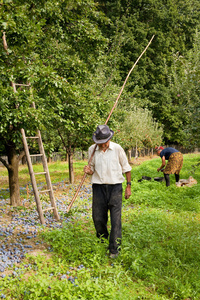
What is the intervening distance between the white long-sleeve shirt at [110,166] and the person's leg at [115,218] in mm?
182

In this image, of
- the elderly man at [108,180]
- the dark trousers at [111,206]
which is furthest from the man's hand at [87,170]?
the dark trousers at [111,206]

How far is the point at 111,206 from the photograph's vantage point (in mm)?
5512

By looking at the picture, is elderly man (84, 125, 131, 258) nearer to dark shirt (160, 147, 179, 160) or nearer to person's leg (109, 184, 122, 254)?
person's leg (109, 184, 122, 254)

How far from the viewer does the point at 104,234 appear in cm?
596

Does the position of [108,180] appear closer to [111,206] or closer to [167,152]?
[111,206]

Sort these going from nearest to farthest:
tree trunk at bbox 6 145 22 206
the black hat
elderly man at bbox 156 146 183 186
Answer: the black hat < tree trunk at bbox 6 145 22 206 < elderly man at bbox 156 146 183 186

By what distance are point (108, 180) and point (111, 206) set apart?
48 cm

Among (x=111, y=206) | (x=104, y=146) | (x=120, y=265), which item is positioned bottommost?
(x=120, y=265)

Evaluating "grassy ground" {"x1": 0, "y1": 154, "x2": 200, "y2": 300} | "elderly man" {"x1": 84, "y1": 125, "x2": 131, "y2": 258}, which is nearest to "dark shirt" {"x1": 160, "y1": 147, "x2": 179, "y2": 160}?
"grassy ground" {"x1": 0, "y1": 154, "x2": 200, "y2": 300}

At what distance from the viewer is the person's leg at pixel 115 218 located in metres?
5.42

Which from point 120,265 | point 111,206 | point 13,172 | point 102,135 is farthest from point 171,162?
point 120,265

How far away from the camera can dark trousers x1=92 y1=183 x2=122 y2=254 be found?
5.44 metres

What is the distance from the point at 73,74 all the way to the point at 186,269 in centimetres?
682

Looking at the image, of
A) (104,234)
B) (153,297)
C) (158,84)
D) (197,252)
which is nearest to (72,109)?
(104,234)
